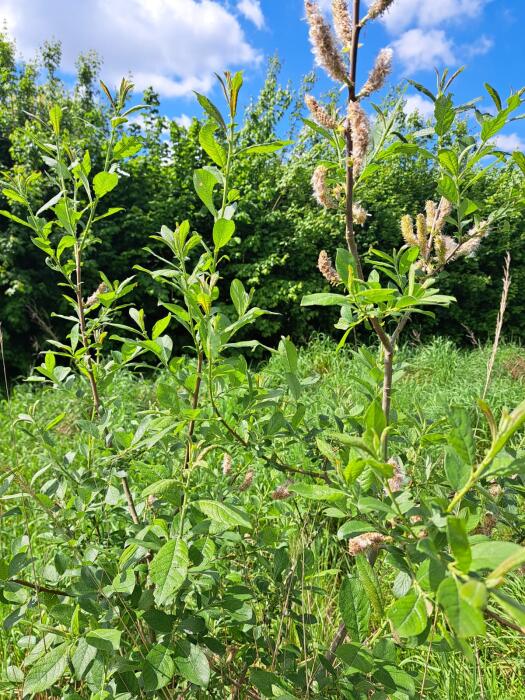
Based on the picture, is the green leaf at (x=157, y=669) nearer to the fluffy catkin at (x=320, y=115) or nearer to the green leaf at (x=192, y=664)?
the green leaf at (x=192, y=664)

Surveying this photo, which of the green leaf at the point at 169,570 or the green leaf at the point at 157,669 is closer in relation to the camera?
the green leaf at the point at 169,570

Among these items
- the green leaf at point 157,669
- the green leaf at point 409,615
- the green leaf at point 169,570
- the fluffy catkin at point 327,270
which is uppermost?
the fluffy catkin at point 327,270

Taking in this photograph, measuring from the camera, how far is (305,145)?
9078 millimetres

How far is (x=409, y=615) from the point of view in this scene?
0.54 m

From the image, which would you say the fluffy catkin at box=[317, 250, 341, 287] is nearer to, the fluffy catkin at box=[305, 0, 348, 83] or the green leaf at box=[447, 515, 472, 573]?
the fluffy catkin at box=[305, 0, 348, 83]

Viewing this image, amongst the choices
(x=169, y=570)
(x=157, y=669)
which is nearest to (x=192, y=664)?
(x=157, y=669)

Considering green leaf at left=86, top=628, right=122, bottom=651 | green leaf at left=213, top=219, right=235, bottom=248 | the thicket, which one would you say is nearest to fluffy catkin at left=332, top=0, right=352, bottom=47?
green leaf at left=213, top=219, right=235, bottom=248

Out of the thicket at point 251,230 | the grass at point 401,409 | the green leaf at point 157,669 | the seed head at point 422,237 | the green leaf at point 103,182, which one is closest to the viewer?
the green leaf at point 157,669

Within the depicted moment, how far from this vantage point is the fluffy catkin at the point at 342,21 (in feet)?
2.49

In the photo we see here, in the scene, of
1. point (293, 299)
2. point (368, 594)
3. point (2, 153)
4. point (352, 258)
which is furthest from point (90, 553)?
point (2, 153)

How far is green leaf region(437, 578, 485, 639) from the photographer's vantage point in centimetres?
38

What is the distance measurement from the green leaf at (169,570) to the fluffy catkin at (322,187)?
57 centimetres

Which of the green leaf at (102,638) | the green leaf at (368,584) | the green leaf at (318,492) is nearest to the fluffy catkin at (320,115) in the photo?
the green leaf at (318,492)

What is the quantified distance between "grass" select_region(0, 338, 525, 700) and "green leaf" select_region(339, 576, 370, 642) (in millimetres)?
180
